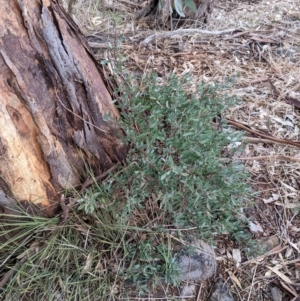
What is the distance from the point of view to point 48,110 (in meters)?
1.34

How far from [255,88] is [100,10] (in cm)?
170

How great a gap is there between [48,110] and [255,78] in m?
1.51

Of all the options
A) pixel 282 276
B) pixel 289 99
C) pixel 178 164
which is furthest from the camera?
pixel 289 99

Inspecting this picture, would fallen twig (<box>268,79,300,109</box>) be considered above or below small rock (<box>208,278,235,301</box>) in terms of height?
above

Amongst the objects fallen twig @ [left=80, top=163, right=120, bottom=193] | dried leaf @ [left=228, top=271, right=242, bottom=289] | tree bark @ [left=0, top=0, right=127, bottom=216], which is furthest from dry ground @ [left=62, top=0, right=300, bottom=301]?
fallen twig @ [left=80, top=163, right=120, bottom=193]

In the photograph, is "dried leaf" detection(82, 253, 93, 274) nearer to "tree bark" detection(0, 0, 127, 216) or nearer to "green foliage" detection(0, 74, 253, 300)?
"green foliage" detection(0, 74, 253, 300)

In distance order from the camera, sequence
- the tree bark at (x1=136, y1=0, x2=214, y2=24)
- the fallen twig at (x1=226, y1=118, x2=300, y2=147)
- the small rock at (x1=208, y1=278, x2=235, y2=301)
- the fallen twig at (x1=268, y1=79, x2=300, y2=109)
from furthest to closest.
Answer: the tree bark at (x1=136, y1=0, x2=214, y2=24) < the fallen twig at (x1=268, y1=79, x2=300, y2=109) < the fallen twig at (x1=226, y1=118, x2=300, y2=147) < the small rock at (x1=208, y1=278, x2=235, y2=301)

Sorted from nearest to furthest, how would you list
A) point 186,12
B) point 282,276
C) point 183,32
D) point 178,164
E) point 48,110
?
point 48,110 → point 178,164 → point 282,276 → point 183,32 → point 186,12

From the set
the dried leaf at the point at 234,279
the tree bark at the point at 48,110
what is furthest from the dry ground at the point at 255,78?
the tree bark at the point at 48,110

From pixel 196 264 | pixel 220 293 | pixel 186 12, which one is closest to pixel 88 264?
pixel 196 264

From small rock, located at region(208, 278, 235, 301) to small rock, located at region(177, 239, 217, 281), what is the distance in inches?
2.2

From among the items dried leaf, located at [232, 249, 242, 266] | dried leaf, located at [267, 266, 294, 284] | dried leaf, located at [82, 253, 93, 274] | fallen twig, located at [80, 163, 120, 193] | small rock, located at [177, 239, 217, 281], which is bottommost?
dried leaf, located at [267, 266, 294, 284]

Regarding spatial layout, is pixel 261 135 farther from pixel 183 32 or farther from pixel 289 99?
pixel 183 32

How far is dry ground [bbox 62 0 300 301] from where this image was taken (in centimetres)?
162
